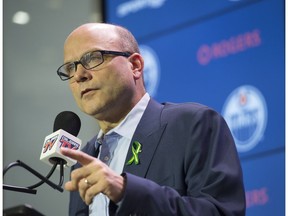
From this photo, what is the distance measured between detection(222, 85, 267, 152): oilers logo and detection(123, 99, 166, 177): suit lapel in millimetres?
1456

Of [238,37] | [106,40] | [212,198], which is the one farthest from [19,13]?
[212,198]

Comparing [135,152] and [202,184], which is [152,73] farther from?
[202,184]

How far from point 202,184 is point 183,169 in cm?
10

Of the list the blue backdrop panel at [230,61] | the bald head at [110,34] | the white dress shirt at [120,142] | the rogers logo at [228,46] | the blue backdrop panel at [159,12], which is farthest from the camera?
the blue backdrop panel at [159,12]

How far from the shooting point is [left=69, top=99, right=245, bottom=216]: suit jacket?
2229 mm

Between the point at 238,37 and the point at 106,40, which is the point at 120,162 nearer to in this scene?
the point at 106,40

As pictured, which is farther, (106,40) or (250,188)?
(250,188)

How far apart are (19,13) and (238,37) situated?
1.42m

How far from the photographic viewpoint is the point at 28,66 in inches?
196

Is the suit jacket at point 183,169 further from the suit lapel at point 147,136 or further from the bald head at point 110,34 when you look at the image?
the bald head at point 110,34

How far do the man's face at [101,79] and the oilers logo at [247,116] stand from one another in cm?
139

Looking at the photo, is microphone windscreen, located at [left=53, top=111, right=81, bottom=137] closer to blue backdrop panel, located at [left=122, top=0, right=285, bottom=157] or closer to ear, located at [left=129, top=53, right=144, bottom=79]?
ear, located at [left=129, top=53, right=144, bottom=79]

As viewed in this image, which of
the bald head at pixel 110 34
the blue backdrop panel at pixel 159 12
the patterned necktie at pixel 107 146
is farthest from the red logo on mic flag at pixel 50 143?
the blue backdrop panel at pixel 159 12

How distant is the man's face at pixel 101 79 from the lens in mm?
2719
